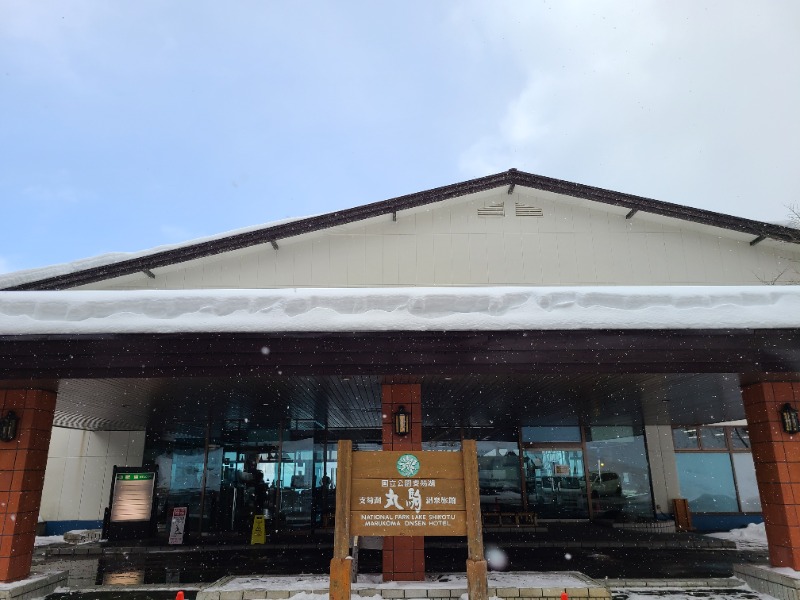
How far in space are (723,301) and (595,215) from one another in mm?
5297

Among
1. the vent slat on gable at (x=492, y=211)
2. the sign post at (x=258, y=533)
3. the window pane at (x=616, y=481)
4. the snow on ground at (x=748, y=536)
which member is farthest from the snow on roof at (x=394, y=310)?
the window pane at (x=616, y=481)

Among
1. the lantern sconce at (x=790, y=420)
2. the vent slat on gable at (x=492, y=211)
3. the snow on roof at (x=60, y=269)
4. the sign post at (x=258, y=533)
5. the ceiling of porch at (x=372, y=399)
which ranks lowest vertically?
the sign post at (x=258, y=533)

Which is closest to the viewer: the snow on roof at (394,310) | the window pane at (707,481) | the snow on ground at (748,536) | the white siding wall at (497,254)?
the snow on roof at (394,310)

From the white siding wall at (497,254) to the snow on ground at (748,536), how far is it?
7.13 meters

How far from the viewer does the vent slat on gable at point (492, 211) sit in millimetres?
11383

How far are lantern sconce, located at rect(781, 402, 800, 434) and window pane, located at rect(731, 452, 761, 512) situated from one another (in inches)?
433

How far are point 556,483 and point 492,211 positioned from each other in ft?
31.7

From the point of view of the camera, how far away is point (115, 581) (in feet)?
32.0

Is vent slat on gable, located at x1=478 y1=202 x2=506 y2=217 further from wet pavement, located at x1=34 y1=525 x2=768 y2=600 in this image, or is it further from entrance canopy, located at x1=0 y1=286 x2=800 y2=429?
wet pavement, located at x1=34 y1=525 x2=768 y2=600

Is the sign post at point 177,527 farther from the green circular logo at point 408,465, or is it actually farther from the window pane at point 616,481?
the window pane at point 616,481

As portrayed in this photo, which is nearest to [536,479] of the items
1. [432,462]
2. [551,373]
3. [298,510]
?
[298,510]

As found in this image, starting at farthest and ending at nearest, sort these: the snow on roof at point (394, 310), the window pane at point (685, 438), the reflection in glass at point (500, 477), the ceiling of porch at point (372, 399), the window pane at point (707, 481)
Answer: the window pane at point (685, 438), the window pane at point (707, 481), the reflection in glass at point (500, 477), the ceiling of porch at point (372, 399), the snow on roof at point (394, 310)

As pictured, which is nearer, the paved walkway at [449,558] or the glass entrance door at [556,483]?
the paved walkway at [449,558]

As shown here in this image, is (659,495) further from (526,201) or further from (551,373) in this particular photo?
(551,373)
